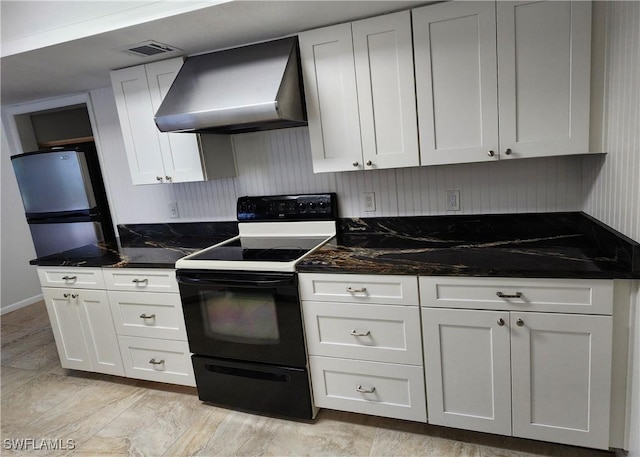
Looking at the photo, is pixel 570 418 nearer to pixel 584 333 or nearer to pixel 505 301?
pixel 584 333

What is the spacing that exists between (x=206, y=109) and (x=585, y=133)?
179 centimetres

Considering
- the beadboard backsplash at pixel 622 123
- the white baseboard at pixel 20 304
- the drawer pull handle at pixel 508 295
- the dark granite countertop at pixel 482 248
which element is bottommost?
the white baseboard at pixel 20 304

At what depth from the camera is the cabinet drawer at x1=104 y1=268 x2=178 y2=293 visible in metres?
2.29

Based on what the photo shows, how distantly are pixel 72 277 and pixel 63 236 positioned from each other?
→ 149 cm

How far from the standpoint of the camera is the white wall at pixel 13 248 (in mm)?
4223

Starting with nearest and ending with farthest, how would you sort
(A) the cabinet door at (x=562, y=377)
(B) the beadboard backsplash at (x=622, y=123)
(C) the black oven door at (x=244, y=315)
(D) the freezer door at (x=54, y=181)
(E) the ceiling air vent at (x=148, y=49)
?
(B) the beadboard backsplash at (x=622, y=123) < (A) the cabinet door at (x=562, y=377) < (C) the black oven door at (x=244, y=315) < (E) the ceiling air vent at (x=148, y=49) < (D) the freezer door at (x=54, y=181)

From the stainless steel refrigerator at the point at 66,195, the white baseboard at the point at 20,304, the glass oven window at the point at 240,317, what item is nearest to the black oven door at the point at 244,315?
the glass oven window at the point at 240,317

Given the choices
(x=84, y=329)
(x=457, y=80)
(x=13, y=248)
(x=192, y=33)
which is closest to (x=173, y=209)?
(x=84, y=329)

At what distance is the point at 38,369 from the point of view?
3031 mm

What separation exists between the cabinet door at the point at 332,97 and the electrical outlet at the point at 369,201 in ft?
1.16

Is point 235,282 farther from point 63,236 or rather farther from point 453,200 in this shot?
point 63,236

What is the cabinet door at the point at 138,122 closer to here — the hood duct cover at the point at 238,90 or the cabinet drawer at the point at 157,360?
the hood duct cover at the point at 238,90

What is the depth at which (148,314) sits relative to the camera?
2.42m

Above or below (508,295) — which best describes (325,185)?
above
